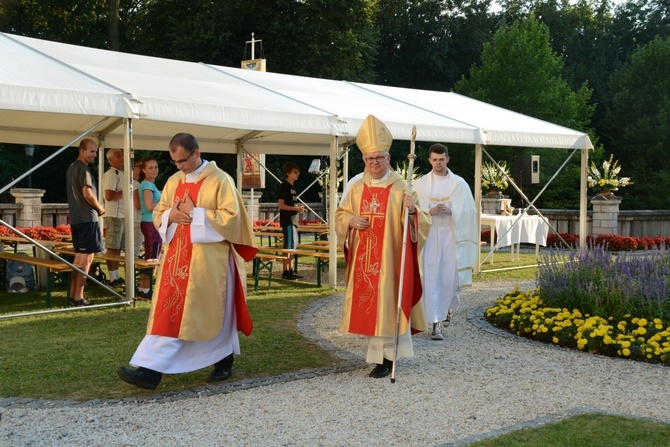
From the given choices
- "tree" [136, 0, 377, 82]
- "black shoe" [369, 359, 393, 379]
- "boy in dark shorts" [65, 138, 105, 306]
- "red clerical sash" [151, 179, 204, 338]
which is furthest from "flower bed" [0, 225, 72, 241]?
"tree" [136, 0, 377, 82]

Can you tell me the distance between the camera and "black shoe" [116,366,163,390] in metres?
5.93

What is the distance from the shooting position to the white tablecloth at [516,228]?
52.1ft

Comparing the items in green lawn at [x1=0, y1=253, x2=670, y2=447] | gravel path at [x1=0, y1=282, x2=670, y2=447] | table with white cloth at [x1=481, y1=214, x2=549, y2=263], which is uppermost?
table with white cloth at [x1=481, y1=214, x2=549, y2=263]

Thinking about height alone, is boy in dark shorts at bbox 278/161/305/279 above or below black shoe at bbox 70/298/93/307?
above

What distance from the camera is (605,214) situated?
73.4ft

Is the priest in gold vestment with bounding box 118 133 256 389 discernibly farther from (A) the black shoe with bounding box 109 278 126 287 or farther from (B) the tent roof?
(A) the black shoe with bounding box 109 278 126 287

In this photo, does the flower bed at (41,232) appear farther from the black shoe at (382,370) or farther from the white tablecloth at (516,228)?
the black shoe at (382,370)

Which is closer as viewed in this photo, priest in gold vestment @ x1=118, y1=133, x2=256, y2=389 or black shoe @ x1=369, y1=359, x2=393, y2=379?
priest in gold vestment @ x1=118, y1=133, x2=256, y2=389

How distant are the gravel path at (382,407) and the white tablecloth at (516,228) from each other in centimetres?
823

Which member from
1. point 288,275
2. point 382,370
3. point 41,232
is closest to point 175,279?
point 382,370

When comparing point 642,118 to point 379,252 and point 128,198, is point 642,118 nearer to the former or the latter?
point 128,198

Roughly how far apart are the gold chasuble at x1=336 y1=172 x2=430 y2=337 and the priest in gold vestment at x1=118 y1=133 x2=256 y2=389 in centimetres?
90

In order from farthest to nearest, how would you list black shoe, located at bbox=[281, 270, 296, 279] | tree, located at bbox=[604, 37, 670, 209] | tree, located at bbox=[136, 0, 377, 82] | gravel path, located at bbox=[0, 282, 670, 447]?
1. tree, located at bbox=[604, 37, 670, 209]
2. tree, located at bbox=[136, 0, 377, 82]
3. black shoe, located at bbox=[281, 270, 296, 279]
4. gravel path, located at bbox=[0, 282, 670, 447]

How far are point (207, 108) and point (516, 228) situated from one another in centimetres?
792
